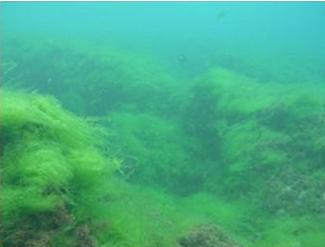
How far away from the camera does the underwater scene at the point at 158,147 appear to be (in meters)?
6.24

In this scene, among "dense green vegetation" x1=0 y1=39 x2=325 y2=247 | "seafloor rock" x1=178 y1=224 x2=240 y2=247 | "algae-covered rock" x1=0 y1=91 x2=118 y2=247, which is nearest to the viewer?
"algae-covered rock" x1=0 y1=91 x2=118 y2=247

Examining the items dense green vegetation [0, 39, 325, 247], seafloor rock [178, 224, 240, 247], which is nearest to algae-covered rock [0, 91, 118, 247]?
dense green vegetation [0, 39, 325, 247]

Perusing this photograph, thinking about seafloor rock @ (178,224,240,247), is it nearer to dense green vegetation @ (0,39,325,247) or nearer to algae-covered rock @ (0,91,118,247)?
dense green vegetation @ (0,39,325,247)

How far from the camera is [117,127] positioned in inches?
639

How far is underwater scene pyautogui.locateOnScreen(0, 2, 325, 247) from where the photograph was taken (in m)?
6.24

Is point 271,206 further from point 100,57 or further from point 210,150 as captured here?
point 100,57

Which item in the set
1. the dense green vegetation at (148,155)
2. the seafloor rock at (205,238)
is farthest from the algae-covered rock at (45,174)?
the seafloor rock at (205,238)

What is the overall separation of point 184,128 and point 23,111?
10.5 meters

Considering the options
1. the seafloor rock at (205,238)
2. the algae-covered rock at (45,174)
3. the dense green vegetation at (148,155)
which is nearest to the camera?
the algae-covered rock at (45,174)

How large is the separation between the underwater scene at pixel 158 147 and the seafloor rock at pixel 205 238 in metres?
0.03

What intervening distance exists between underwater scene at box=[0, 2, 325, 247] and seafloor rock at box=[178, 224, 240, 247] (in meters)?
0.03

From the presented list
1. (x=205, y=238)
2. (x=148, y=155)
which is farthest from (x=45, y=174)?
(x=148, y=155)

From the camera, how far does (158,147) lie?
1552 centimetres

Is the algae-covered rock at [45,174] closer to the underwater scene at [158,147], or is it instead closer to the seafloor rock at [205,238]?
the underwater scene at [158,147]
